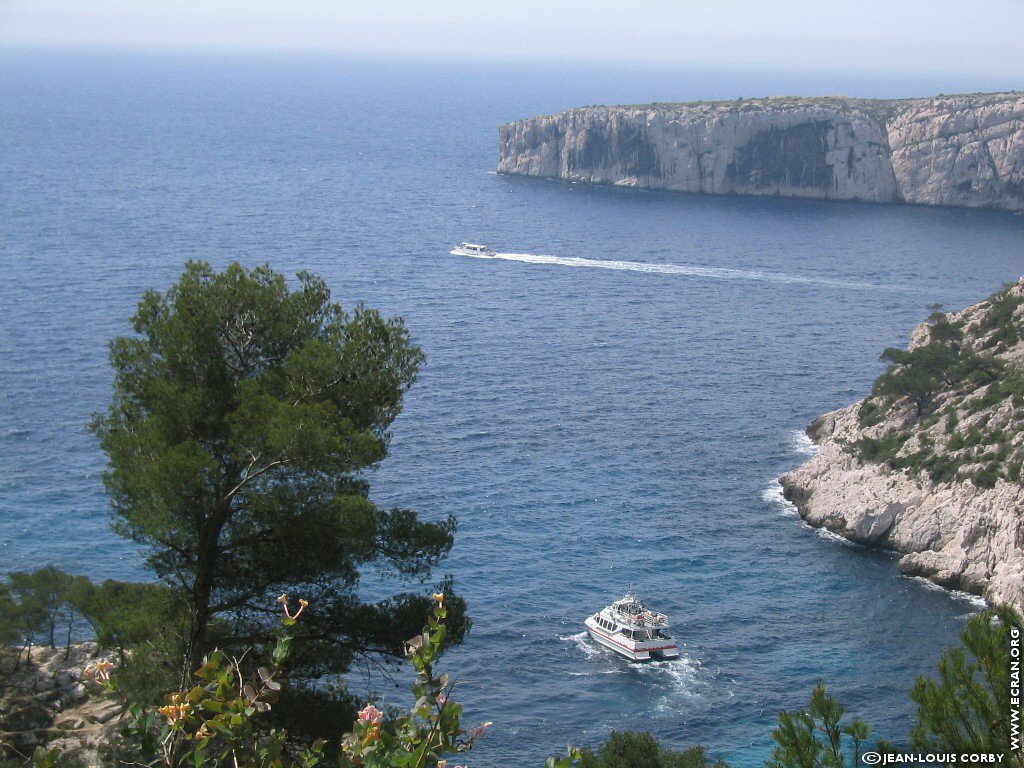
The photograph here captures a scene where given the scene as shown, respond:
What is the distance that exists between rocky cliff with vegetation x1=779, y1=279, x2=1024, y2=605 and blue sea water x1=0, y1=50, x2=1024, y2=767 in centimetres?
185

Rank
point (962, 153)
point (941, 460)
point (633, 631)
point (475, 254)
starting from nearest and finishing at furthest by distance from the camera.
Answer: point (633, 631)
point (941, 460)
point (475, 254)
point (962, 153)

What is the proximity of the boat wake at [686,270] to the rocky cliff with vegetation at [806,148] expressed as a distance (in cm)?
4805

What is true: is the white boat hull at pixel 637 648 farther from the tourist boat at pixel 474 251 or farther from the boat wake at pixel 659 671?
the tourist boat at pixel 474 251

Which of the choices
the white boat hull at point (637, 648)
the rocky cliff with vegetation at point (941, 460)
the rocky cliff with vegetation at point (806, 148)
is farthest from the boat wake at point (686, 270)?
the white boat hull at point (637, 648)

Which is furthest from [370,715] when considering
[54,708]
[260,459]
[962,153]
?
[962,153]

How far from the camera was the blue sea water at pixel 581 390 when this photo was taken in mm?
44781

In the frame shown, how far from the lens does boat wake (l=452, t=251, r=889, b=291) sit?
108 m

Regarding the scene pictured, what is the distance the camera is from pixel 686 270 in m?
111

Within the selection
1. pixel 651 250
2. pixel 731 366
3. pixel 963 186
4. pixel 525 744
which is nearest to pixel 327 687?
pixel 525 744

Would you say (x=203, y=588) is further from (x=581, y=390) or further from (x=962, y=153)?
(x=962, y=153)

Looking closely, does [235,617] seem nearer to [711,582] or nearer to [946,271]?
[711,582]

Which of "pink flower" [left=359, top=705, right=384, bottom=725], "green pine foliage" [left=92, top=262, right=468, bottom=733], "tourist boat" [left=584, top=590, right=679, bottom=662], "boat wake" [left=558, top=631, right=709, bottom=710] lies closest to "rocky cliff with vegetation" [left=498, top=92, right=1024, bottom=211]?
"tourist boat" [left=584, top=590, right=679, bottom=662]

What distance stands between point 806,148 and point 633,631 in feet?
403

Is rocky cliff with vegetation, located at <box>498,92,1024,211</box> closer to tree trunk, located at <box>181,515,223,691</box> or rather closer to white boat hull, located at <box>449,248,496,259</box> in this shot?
white boat hull, located at <box>449,248,496,259</box>
